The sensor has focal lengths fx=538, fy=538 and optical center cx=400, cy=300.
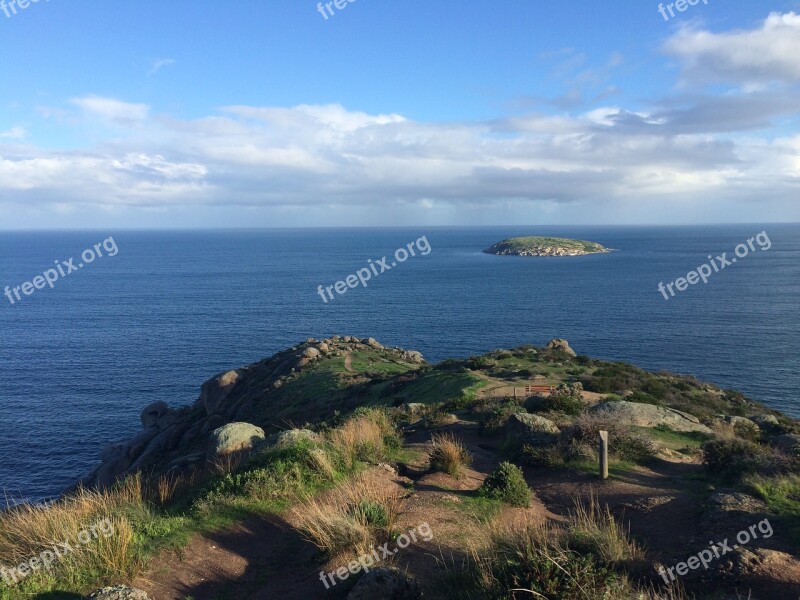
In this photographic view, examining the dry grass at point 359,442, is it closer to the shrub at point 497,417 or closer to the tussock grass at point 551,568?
the shrub at point 497,417

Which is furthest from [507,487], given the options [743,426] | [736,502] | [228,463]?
[743,426]

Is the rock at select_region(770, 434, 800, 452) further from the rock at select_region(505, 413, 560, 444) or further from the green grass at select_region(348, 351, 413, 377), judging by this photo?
the green grass at select_region(348, 351, 413, 377)

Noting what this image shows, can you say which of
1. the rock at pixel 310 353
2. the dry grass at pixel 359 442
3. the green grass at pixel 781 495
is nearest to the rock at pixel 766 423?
the green grass at pixel 781 495

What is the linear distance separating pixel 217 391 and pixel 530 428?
3959cm

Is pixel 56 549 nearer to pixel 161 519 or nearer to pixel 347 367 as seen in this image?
pixel 161 519

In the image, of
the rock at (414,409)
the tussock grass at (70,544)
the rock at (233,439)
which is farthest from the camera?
the rock at (414,409)

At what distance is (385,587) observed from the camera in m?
8.06

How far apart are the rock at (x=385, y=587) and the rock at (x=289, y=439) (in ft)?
21.6

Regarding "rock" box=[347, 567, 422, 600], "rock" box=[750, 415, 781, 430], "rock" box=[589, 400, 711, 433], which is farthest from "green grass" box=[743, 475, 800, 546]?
"rock" box=[750, 415, 781, 430]

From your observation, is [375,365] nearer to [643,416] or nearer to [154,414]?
[154,414]

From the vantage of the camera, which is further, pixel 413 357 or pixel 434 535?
pixel 413 357

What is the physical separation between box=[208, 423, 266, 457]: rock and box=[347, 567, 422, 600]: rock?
390 inches

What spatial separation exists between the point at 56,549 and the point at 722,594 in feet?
34.4

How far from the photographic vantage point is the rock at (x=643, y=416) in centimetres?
2077
